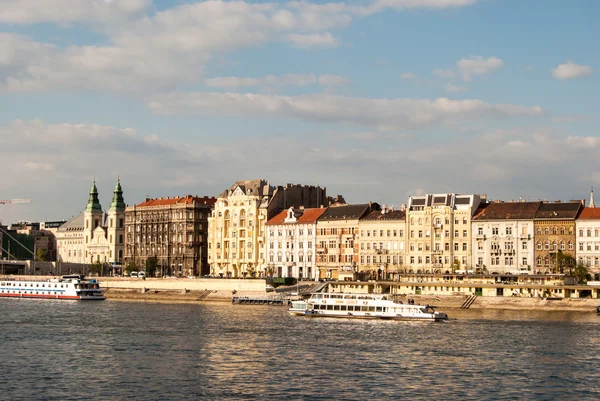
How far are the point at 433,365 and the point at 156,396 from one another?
2047 cm

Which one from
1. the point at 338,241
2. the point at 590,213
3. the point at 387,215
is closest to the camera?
the point at 590,213

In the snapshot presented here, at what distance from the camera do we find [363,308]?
108 meters

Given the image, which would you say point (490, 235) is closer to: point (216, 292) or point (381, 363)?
point (216, 292)

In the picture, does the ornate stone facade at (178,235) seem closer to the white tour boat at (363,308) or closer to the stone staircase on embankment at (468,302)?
the stone staircase on embankment at (468,302)

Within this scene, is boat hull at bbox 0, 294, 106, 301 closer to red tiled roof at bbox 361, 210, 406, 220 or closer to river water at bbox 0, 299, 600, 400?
red tiled roof at bbox 361, 210, 406, 220

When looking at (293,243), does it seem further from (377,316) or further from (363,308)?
(377,316)

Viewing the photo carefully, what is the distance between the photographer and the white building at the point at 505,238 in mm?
139625

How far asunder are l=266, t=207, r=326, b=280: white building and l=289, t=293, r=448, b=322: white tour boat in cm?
4942

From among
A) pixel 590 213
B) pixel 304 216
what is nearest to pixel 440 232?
pixel 590 213

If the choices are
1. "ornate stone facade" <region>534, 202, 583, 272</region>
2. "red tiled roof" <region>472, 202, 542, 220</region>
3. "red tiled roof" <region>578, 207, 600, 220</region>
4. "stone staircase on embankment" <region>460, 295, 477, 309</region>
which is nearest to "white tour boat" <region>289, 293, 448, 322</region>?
"stone staircase on embankment" <region>460, 295, 477, 309</region>

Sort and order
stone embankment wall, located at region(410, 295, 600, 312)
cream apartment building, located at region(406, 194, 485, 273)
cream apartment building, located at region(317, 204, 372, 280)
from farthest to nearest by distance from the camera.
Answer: cream apartment building, located at region(317, 204, 372, 280), cream apartment building, located at region(406, 194, 485, 273), stone embankment wall, located at region(410, 295, 600, 312)

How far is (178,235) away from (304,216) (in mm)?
33817

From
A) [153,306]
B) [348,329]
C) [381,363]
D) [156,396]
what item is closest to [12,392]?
[156,396]

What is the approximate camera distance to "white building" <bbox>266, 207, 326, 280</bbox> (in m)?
163
